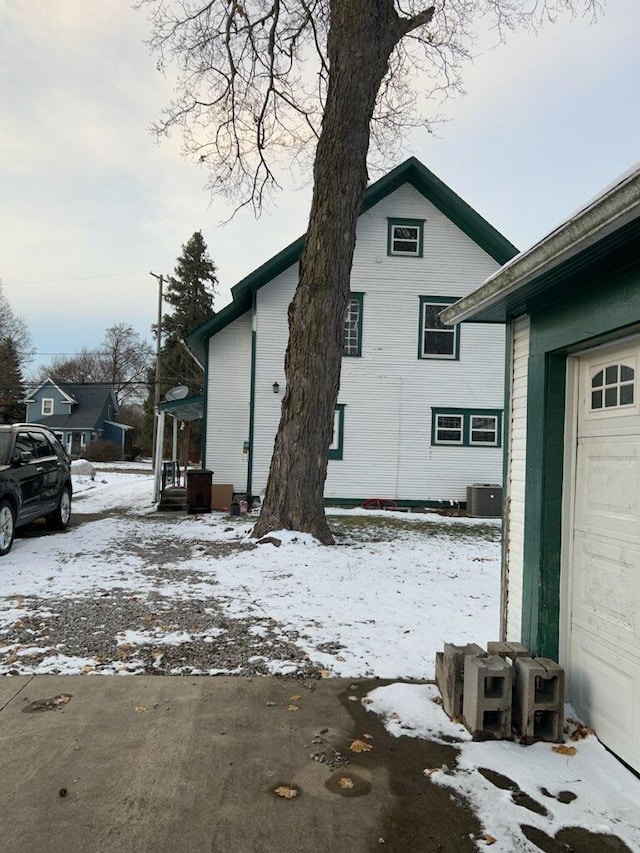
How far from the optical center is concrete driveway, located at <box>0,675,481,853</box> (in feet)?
8.31

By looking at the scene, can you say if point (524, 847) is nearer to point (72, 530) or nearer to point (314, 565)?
point (314, 565)

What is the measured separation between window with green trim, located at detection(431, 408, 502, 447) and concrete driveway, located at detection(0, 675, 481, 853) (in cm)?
1230

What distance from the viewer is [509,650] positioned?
376cm

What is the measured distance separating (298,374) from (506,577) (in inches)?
216

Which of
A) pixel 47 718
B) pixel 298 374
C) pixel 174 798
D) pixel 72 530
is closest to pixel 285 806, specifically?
pixel 174 798

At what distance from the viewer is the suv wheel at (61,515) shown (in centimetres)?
1053

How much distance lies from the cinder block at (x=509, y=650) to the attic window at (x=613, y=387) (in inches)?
61.5

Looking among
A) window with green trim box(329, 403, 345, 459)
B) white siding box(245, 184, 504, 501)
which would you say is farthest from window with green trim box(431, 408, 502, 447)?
window with green trim box(329, 403, 345, 459)

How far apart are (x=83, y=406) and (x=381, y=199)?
136 feet

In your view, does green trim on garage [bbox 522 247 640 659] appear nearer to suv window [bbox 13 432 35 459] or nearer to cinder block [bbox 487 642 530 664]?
cinder block [bbox 487 642 530 664]

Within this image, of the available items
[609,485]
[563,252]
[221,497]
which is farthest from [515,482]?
[221,497]

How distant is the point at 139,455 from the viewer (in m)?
53.2

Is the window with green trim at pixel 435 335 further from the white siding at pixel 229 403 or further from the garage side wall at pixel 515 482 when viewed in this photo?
the garage side wall at pixel 515 482

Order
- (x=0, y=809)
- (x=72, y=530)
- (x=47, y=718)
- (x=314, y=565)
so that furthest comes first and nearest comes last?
Result: (x=72, y=530)
(x=314, y=565)
(x=47, y=718)
(x=0, y=809)
